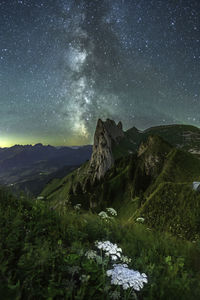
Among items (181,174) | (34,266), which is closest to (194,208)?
(34,266)

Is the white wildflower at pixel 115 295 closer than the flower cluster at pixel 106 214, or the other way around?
the white wildflower at pixel 115 295

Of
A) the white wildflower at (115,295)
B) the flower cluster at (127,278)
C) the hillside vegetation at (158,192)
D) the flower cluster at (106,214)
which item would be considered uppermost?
the flower cluster at (127,278)

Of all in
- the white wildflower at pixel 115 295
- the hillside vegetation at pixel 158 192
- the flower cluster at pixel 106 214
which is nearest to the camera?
the white wildflower at pixel 115 295

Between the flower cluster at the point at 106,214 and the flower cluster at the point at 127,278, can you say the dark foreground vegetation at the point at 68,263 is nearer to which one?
the flower cluster at the point at 127,278

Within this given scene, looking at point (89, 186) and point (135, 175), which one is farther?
point (89, 186)

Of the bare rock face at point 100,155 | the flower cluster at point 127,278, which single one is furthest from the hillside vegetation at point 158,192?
the bare rock face at point 100,155

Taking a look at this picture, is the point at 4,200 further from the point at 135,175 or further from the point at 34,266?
the point at 135,175

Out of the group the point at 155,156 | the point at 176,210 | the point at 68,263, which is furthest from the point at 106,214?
the point at 155,156

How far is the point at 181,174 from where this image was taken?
107 feet

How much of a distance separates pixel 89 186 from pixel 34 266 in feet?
334

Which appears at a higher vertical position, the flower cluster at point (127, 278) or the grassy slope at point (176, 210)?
the flower cluster at point (127, 278)

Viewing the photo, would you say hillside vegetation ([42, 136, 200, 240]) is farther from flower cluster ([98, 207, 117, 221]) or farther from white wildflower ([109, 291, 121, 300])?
white wildflower ([109, 291, 121, 300])

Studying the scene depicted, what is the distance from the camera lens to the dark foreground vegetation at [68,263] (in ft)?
7.50

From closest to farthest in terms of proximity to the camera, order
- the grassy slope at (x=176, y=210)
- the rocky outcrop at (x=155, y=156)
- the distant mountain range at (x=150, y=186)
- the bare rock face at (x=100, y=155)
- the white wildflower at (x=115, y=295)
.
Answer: the white wildflower at (x=115, y=295), the grassy slope at (x=176, y=210), the distant mountain range at (x=150, y=186), the rocky outcrop at (x=155, y=156), the bare rock face at (x=100, y=155)
